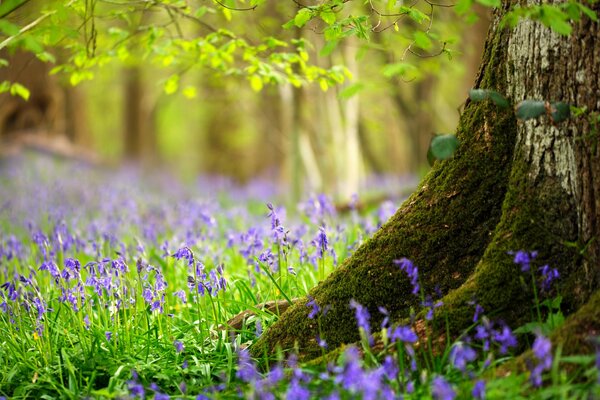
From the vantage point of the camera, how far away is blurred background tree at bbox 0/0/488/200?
12.4 ft

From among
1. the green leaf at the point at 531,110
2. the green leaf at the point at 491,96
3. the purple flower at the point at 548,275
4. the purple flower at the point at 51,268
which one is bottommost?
the purple flower at the point at 548,275

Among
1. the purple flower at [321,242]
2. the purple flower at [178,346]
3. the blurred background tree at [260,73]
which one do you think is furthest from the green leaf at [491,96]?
the purple flower at [178,346]

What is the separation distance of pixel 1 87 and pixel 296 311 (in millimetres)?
2426

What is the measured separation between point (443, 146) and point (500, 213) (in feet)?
2.09

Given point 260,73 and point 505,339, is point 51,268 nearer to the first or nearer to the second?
point 260,73

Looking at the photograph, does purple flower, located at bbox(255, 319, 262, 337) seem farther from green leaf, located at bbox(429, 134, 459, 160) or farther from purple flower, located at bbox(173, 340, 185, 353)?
green leaf, located at bbox(429, 134, 459, 160)

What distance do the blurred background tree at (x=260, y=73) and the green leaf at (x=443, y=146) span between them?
20.2 inches

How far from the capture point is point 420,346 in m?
2.66

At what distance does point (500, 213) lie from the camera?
9.80ft

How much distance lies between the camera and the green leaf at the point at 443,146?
2523 millimetres

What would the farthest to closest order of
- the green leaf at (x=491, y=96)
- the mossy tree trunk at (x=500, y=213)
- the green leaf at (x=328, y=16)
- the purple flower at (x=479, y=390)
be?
the green leaf at (x=328, y=16), the green leaf at (x=491, y=96), the mossy tree trunk at (x=500, y=213), the purple flower at (x=479, y=390)

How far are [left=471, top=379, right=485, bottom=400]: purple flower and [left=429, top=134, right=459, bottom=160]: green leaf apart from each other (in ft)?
2.88

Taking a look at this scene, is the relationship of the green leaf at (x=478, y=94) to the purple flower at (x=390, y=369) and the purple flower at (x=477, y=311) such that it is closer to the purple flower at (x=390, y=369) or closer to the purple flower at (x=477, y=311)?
the purple flower at (x=477, y=311)

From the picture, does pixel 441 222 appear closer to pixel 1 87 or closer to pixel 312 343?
pixel 312 343
